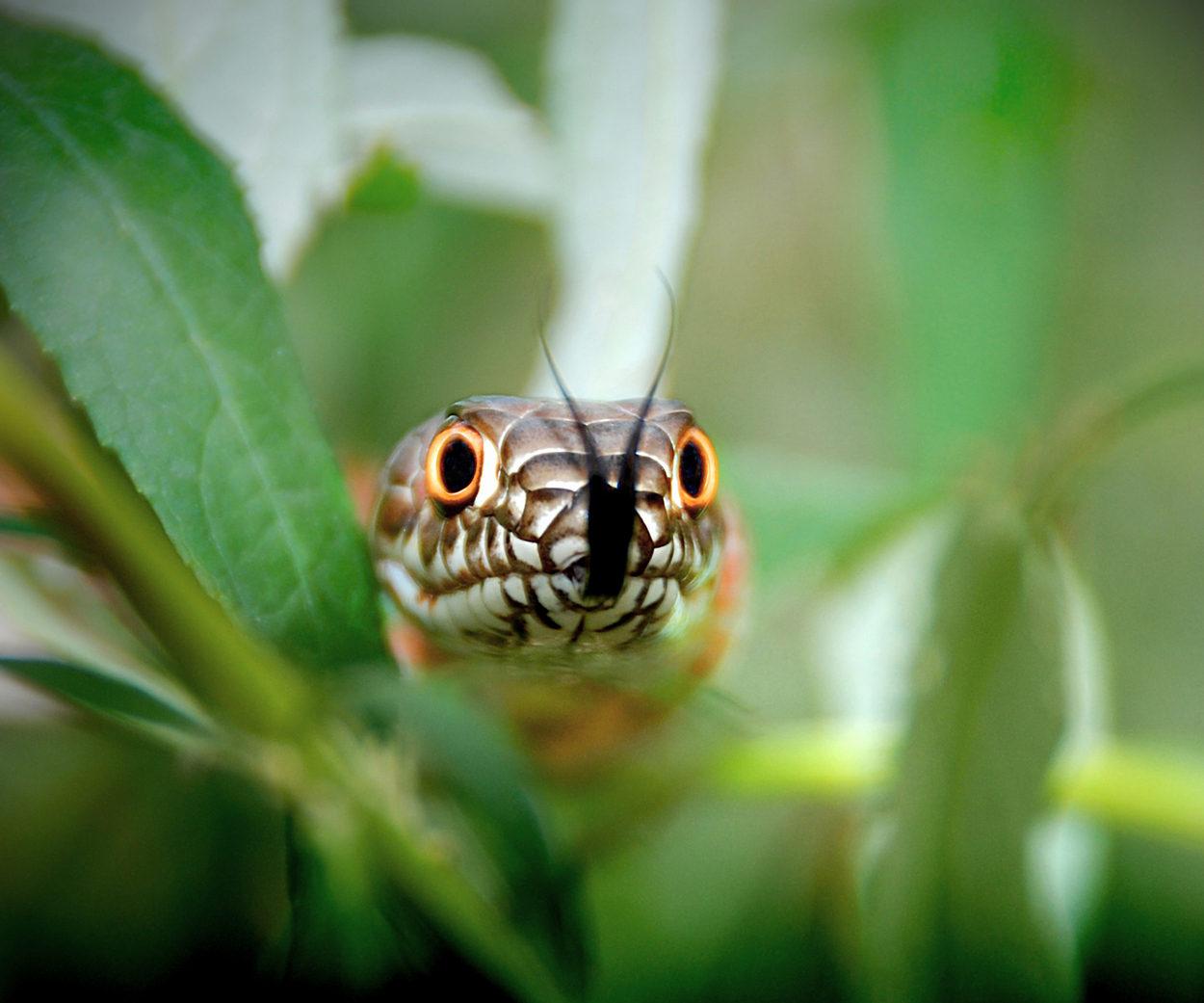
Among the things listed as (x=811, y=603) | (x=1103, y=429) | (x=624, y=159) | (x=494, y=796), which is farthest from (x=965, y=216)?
(x=494, y=796)

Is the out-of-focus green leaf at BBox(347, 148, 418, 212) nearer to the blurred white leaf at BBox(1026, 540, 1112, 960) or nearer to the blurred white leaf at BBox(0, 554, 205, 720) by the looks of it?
the blurred white leaf at BBox(0, 554, 205, 720)

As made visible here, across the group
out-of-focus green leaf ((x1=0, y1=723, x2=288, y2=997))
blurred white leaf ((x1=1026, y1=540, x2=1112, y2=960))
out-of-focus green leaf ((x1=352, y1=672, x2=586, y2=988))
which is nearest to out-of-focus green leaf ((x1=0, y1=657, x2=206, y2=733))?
out-of-focus green leaf ((x1=352, y1=672, x2=586, y2=988))

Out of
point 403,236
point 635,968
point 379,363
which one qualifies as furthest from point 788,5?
point 635,968

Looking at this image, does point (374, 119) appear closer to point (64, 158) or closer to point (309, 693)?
point (64, 158)

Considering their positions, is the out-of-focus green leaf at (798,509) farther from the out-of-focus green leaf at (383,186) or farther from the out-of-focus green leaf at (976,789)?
the out-of-focus green leaf at (383,186)

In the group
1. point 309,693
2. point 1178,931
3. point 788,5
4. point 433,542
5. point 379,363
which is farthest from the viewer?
point 788,5

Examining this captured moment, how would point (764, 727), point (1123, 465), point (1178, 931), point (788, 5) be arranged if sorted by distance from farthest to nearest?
1. point (1123, 465)
2. point (788, 5)
3. point (1178, 931)
4. point (764, 727)

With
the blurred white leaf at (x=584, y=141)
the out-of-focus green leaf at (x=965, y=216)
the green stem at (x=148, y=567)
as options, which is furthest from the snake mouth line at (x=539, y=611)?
the out-of-focus green leaf at (x=965, y=216)

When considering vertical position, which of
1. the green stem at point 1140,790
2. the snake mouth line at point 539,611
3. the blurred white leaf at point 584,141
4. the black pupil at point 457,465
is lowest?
the green stem at point 1140,790
